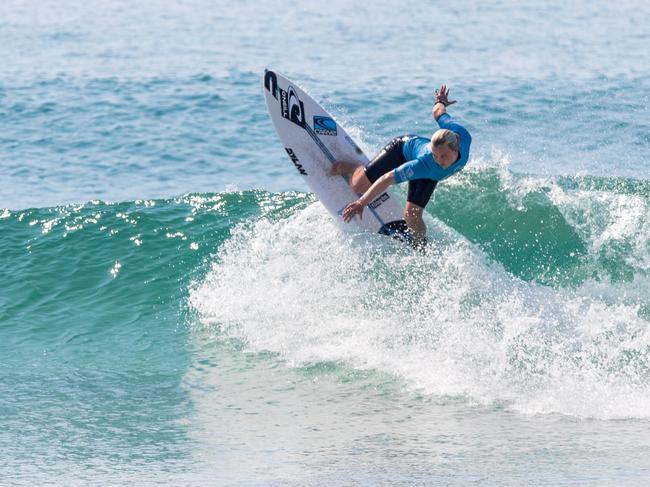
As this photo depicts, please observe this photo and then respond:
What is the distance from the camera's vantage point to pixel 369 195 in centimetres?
931

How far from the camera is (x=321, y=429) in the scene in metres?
8.05

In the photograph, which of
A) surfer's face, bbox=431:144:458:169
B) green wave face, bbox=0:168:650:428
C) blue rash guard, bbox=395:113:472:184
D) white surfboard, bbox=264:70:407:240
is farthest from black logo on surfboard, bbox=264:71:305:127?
surfer's face, bbox=431:144:458:169

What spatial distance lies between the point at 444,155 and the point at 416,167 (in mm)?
333

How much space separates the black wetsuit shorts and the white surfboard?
435 mm

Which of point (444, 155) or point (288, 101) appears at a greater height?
point (288, 101)

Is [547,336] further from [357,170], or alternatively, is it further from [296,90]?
[296,90]

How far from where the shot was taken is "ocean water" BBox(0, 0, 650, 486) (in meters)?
7.54

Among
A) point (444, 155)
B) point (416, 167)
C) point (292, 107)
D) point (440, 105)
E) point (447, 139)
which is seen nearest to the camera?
point (447, 139)

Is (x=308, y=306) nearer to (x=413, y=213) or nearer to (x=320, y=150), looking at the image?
(x=413, y=213)

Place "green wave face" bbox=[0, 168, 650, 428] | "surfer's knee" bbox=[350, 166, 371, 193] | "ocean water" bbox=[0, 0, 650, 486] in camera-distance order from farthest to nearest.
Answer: "surfer's knee" bbox=[350, 166, 371, 193] < "green wave face" bbox=[0, 168, 650, 428] < "ocean water" bbox=[0, 0, 650, 486]

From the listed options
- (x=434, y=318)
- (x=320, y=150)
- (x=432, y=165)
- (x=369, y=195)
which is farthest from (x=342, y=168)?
(x=434, y=318)

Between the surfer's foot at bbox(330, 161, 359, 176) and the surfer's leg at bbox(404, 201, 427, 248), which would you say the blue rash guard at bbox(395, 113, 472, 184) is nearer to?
the surfer's leg at bbox(404, 201, 427, 248)

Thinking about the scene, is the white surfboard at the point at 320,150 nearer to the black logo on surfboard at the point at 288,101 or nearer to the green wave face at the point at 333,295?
the black logo on surfboard at the point at 288,101

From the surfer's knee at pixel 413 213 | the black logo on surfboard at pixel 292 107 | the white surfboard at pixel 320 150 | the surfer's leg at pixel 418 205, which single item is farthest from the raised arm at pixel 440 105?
the black logo on surfboard at pixel 292 107
